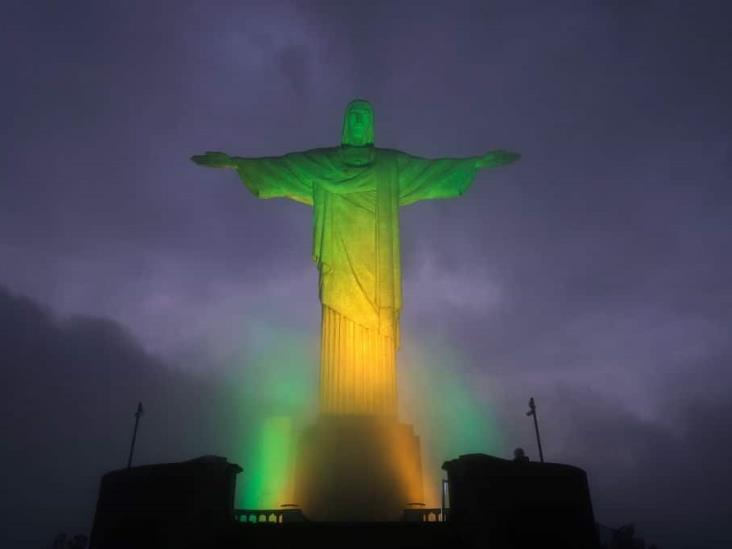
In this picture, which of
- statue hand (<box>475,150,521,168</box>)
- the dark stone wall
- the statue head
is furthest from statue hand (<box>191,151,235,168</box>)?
the dark stone wall

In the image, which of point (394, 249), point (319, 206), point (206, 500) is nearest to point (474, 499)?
point (206, 500)

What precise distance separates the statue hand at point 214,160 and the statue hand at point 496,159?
486 cm

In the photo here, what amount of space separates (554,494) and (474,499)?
0.92m

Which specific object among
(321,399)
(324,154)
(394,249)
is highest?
(324,154)

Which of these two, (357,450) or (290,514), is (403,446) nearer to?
(357,450)

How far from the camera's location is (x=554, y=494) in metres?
6.98

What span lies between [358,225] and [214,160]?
9.80ft

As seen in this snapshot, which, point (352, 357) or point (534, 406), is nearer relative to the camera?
point (352, 357)

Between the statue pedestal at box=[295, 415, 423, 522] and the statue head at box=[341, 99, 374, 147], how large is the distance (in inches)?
211

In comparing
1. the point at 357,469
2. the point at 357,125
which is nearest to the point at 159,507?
the point at 357,469

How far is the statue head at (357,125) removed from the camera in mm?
A: 12109

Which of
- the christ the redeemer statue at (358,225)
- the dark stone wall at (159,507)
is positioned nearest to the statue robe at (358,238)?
the christ the redeemer statue at (358,225)

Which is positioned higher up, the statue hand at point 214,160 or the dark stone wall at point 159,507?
the statue hand at point 214,160

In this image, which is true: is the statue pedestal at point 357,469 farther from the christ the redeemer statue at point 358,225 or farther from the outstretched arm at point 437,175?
the outstretched arm at point 437,175
